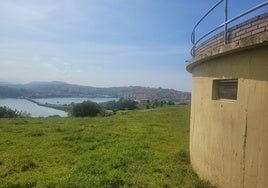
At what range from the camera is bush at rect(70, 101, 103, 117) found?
30542 millimetres

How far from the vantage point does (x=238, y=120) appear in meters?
5.39

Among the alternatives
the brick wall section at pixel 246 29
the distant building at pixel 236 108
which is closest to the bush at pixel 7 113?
the distant building at pixel 236 108

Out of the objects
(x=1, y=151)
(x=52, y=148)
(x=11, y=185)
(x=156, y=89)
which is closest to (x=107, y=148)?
(x=52, y=148)

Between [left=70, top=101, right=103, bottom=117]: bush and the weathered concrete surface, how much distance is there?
23.7 m

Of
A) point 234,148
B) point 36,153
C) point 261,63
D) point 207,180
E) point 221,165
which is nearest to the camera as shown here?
point 261,63

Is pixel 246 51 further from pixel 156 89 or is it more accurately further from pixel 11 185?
pixel 156 89

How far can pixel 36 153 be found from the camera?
11.2 meters

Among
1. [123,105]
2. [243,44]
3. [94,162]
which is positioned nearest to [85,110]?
[123,105]

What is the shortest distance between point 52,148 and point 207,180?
6817 millimetres

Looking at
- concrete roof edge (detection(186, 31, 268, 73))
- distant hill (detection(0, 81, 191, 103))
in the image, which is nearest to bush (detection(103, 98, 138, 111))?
distant hill (detection(0, 81, 191, 103))

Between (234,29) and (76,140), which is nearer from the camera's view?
(234,29)

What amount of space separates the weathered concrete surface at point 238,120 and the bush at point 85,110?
933 inches

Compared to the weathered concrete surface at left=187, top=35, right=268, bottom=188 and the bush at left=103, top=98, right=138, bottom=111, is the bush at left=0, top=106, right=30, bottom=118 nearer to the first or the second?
the bush at left=103, top=98, right=138, bottom=111

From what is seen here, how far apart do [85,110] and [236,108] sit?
26.2 meters
